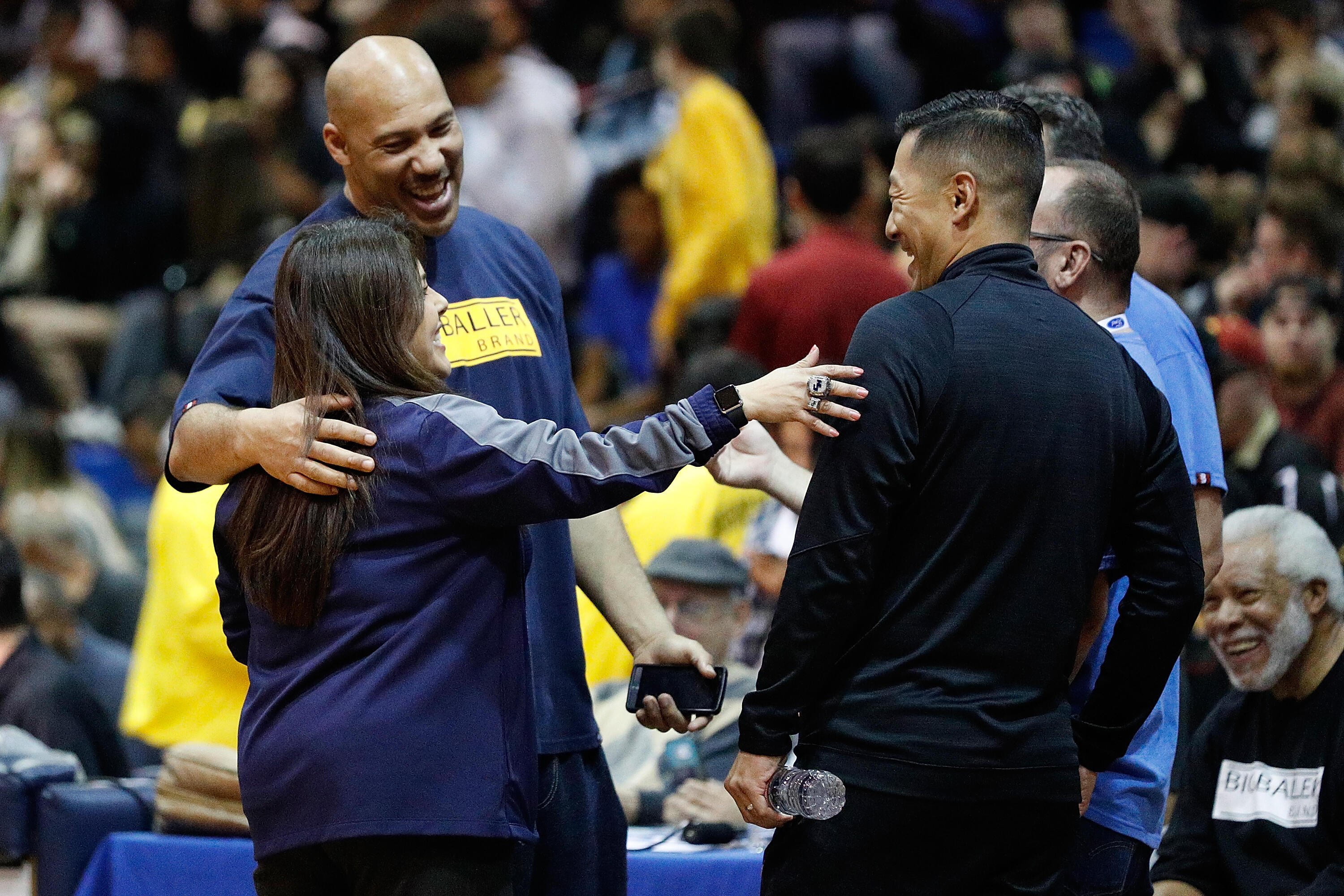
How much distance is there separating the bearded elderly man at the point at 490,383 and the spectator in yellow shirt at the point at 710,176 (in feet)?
14.9

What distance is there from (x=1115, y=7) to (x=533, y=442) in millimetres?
7045

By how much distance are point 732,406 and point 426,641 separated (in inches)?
22.0

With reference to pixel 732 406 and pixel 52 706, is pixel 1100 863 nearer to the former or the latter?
pixel 732 406

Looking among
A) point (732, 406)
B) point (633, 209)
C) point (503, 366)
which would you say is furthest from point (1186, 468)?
point (633, 209)

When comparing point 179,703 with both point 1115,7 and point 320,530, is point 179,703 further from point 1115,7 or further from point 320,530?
point 1115,7

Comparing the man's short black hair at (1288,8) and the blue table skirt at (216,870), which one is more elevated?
the man's short black hair at (1288,8)

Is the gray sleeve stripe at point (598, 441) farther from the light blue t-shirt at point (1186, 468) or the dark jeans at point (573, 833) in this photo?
the light blue t-shirt at point (1186, 468)

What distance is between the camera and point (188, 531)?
4.83m

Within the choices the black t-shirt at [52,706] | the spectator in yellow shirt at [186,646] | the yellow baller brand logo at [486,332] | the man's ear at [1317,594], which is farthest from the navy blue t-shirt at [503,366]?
the black t-shirt at [52,706]

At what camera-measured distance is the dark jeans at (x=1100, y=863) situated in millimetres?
2848

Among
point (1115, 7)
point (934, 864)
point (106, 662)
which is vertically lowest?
point (106, 662)

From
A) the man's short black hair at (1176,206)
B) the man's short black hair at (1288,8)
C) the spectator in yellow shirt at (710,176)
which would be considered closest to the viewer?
the man's short black hair at (1176,206)

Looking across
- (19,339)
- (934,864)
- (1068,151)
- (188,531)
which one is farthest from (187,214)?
(934,864)

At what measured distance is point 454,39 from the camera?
7.39 metres
